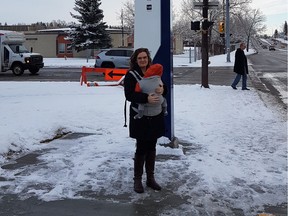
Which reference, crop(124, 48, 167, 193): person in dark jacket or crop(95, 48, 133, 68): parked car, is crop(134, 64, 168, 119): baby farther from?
crop(95, 48, 133, 68): parked car

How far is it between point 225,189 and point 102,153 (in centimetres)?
224

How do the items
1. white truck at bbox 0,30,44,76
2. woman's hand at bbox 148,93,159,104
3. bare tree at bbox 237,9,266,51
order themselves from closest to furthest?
woman's hand at bbox 148,93,159,104 < white truck at bbox 0,30,44,76 < bare tree at bbox 237,9,266,51

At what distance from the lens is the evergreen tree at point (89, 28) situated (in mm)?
52031

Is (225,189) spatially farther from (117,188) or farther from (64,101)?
(64,101)

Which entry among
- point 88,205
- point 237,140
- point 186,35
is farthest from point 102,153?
point 186,35

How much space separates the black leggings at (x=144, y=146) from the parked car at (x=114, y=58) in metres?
22.5

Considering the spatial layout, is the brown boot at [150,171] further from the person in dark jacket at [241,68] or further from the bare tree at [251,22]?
the bare tree at [251,22]

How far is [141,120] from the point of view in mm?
4625

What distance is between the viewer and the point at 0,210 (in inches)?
Answer: 169

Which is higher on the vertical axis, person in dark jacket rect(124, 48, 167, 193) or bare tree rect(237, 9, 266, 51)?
bare tree rect(237, 9, 266, 51)

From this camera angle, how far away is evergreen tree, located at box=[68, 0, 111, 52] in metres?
52.0

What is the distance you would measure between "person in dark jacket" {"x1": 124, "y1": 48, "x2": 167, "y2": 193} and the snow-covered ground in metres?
0.39

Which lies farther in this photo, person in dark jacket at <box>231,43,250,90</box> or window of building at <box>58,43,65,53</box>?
window of building at <box>58,43,65,53</box>

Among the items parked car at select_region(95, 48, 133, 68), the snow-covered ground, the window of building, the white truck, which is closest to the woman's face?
the snow-covered ground
